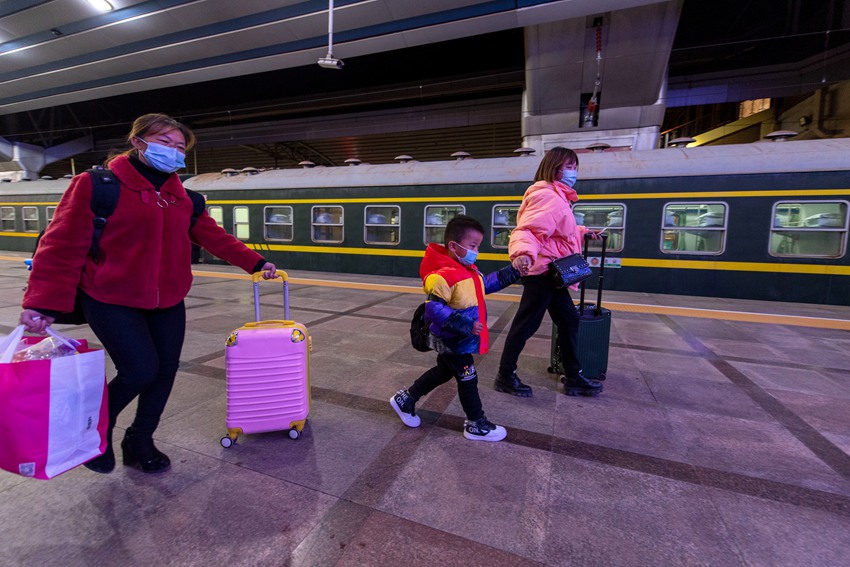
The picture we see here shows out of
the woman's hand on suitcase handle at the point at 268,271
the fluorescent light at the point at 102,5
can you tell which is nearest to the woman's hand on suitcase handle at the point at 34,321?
the woman's hand on suitcase handle at the point at 268,271

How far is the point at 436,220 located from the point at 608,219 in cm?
382

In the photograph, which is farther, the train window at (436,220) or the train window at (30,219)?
the train window at (30,219)

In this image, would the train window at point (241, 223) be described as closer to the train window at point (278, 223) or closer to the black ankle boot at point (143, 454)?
the train window at point (278, 223)

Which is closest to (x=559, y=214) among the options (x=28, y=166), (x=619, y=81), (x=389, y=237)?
(x=389, y=237)

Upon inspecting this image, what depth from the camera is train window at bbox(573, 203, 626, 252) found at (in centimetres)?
823

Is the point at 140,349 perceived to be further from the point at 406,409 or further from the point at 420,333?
the point at 406,409

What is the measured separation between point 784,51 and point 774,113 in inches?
141

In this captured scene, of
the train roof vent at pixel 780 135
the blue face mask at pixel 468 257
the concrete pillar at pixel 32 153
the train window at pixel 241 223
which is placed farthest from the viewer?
the concrete pillar at pixel 32 153

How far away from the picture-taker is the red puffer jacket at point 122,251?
5.96ft

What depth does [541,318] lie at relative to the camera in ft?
10.9

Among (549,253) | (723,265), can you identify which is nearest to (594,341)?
(549,253)

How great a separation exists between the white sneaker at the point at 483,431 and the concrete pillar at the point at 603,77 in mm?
10203

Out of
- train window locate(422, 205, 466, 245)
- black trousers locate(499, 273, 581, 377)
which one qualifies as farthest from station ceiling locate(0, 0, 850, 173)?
black trousers locate(499, 273, 581, 377)

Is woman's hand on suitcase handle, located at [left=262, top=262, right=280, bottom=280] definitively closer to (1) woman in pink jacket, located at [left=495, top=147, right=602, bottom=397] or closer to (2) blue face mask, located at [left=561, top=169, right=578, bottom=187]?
(1) woman in pink jacket, located at [left=495, top=147, right=602, bottom=397]
